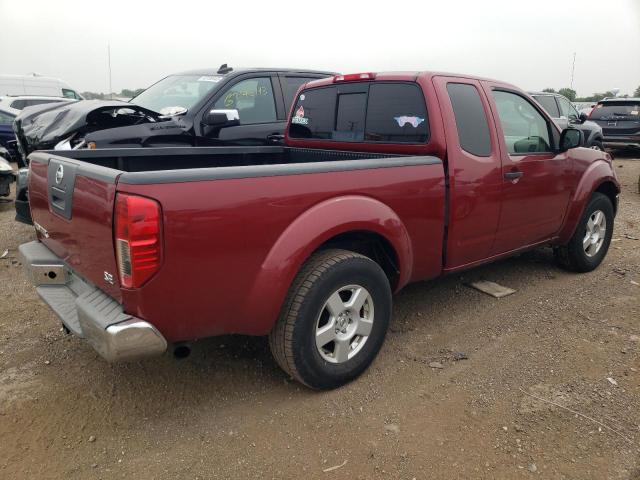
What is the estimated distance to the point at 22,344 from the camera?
134 inches

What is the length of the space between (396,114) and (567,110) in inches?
431

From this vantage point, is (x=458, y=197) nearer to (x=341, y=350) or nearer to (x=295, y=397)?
(x=341, y=350)

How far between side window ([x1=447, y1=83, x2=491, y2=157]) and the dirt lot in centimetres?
130

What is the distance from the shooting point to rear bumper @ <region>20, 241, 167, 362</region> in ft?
7.16

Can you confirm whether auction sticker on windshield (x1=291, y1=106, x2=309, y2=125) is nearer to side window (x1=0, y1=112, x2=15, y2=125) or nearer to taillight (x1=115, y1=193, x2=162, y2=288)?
taillight (x1=115, y1=193, x2=162, y2=288)

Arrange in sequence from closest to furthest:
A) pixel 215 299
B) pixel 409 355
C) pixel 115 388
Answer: pixel 215 299 < pixel 115 388 < pixel 409 355

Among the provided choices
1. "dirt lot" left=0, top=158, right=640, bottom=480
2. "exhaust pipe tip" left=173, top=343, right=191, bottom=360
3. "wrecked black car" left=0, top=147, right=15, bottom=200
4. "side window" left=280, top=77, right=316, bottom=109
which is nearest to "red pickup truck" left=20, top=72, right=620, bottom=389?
"exhaust pipe tip" left=173, top=343, right=191, bottom=360

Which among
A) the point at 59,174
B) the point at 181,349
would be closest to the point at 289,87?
the point at 59,174

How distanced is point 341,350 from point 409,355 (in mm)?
671

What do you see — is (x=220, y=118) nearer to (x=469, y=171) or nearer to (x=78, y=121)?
(x=78, y=121)

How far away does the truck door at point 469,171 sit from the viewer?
338 cm

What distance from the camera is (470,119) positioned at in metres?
3.58

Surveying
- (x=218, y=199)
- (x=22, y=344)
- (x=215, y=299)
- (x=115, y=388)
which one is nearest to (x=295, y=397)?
(x=215, y=299)

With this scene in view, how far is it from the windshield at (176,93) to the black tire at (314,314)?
3610 mm
